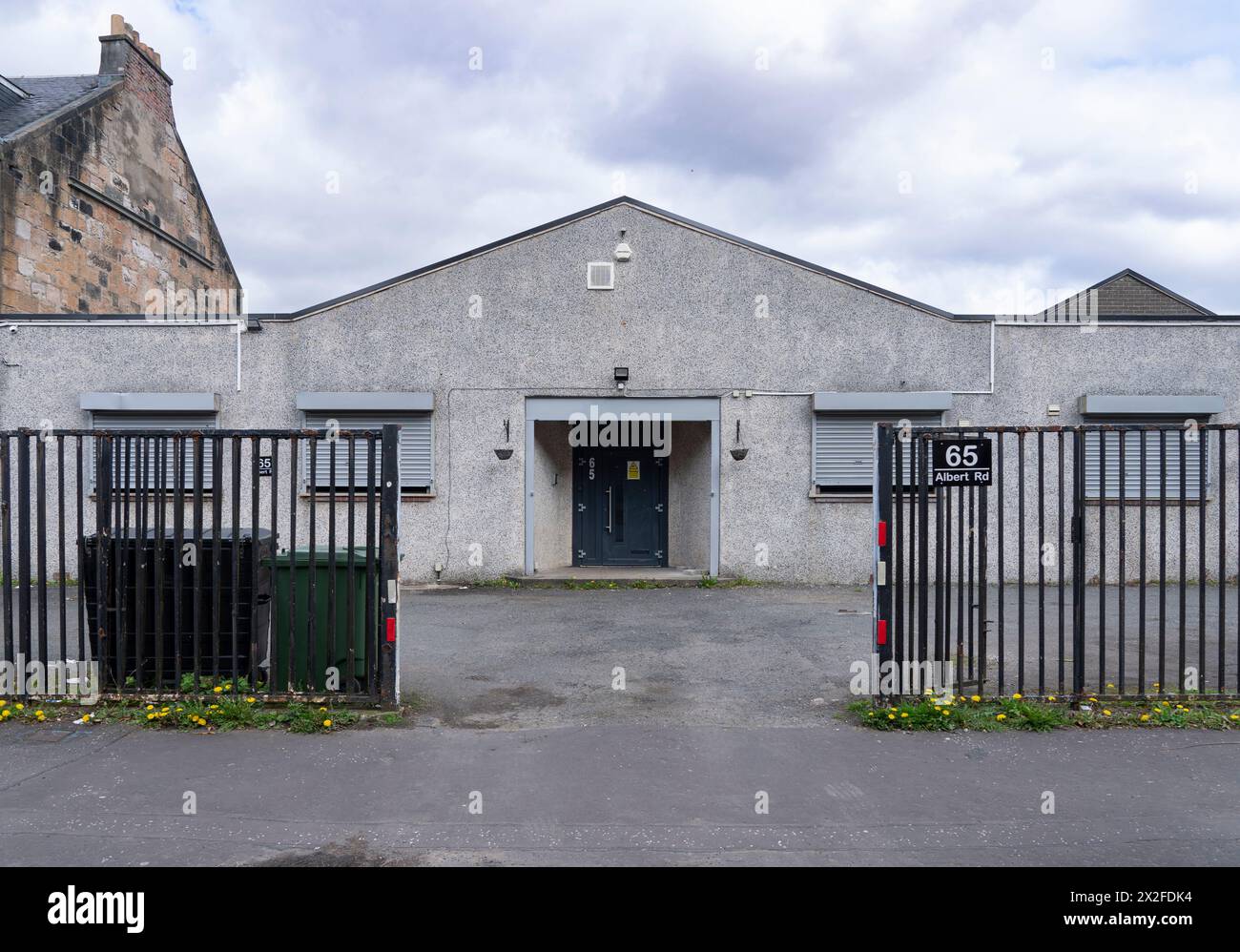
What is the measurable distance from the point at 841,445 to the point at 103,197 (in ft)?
48.9

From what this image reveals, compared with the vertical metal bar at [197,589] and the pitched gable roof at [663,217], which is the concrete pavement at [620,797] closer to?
the vertical metal bar at [197,589]

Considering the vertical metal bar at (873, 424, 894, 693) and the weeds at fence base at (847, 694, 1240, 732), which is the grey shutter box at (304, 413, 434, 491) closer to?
the vertical metal bar at (873, 424, 894, 693)

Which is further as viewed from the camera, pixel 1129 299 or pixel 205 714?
pixel 1129 299

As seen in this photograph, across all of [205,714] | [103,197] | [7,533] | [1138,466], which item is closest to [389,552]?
[205,714]

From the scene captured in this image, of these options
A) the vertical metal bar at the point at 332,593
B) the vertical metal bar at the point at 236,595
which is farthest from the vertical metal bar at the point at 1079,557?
the vertical metal bar at the point at 236,595

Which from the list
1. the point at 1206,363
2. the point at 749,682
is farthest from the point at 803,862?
the point at 1206,363

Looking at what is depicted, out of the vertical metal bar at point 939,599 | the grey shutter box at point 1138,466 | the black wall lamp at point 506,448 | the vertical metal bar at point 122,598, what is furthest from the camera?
the black wall lamp at point 506,448

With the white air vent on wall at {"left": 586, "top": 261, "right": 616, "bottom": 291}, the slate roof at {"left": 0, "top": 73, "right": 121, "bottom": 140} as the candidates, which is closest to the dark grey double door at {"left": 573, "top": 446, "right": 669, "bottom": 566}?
the white air vent on wall at {"left": 586, "top": 261, "right": 616, "bottom": 291}

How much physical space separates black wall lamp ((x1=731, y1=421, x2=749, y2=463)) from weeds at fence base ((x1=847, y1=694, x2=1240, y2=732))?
271 inches

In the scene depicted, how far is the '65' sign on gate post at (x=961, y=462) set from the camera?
19.7 feet

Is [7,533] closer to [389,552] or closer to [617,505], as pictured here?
[389,552]

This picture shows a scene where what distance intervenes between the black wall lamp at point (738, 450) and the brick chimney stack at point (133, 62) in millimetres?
14886

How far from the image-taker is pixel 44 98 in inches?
686

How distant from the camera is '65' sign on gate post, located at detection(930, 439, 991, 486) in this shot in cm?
601
